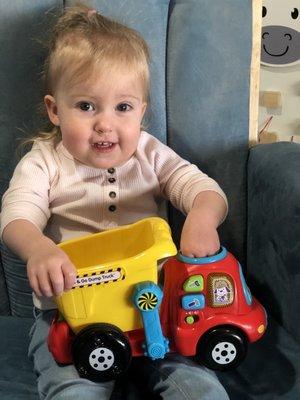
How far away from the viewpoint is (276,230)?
1000mm

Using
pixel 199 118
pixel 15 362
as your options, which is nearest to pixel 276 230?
pixel 199 118

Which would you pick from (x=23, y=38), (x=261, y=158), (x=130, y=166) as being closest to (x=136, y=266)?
(x=130, y=166)

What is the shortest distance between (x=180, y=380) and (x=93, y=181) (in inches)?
15.0

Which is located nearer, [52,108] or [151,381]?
[151,381]

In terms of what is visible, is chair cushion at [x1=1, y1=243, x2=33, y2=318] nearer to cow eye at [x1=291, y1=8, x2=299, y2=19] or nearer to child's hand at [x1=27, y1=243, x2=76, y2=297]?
child's hand at [x1=27, y1=243, x2=76, y2=297]

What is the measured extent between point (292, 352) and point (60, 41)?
26.4 inches

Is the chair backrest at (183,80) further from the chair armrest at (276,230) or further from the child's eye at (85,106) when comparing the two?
the child's eye at (85,106)

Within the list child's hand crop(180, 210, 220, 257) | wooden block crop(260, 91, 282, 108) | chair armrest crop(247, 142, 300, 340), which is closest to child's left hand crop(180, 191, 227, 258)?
child's hand crop(180, 210, 220, 257)

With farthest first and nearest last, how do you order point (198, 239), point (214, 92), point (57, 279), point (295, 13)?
point (295, 13)
point (214, 92)
point (198, 239)
point (57, 279)

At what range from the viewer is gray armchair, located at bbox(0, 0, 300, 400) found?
1.03 meters

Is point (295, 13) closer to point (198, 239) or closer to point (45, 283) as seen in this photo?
point (198, 239)

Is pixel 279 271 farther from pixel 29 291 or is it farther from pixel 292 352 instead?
pixel 29 291

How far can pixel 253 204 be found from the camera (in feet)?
3.62

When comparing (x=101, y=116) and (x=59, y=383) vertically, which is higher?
(x=101, y=116)
